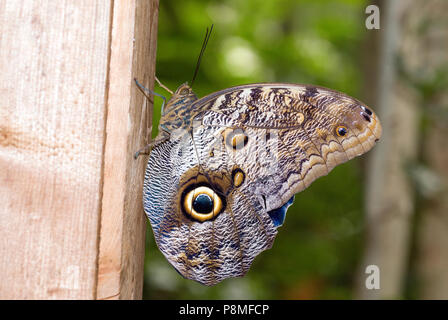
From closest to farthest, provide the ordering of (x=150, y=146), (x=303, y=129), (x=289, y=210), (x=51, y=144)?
(x=51, y=144)
(x=150, y=146)
(x=303, y=129)
(x=289, y=210)

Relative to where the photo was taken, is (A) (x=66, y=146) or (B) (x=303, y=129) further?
(B) (x=303, y=129)

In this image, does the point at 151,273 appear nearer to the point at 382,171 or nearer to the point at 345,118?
the point at 382,171

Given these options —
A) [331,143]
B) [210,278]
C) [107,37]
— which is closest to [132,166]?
[107,37]

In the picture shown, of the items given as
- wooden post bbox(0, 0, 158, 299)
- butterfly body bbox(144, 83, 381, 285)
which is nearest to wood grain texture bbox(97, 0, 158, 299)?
wooden post bbox(0, 0, 158, 299)

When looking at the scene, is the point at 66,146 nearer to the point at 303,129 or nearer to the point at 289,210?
the point at 303,129

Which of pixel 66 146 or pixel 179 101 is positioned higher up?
pixel 179 101

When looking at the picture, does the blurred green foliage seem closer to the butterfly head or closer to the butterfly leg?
the butterfly head

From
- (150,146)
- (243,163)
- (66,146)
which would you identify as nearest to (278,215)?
(243,163)

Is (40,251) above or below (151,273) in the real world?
below
